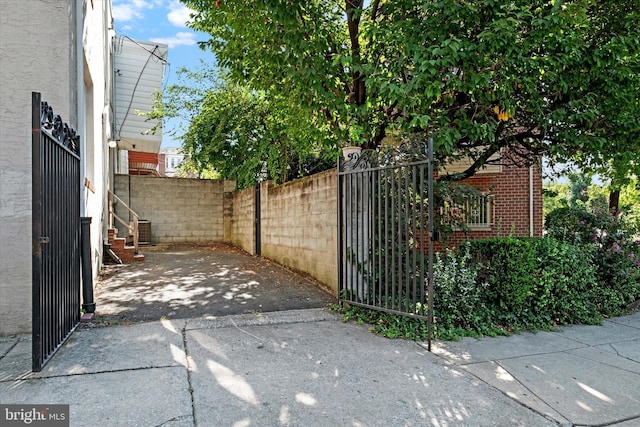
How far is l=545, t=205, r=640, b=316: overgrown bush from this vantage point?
546 centimetres

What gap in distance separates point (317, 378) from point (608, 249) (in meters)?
5.13

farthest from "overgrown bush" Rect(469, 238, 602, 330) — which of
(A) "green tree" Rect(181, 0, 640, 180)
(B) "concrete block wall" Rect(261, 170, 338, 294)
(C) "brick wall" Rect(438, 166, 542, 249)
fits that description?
(C) "brick wall" Rect(438, 166, 542, 249)

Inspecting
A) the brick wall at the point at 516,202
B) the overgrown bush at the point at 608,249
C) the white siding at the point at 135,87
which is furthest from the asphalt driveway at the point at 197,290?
the brick wall at the point at 516,202

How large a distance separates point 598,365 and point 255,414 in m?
3.15

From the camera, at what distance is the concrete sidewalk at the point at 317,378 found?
2.59 metres

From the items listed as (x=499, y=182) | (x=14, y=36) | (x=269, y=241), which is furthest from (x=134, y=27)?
(x=499, y=182)

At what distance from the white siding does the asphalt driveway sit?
5383 mm

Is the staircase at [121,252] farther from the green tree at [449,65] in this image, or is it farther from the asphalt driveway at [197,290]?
the green tree at [449,65]

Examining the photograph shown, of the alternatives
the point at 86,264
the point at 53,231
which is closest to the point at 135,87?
the point at 86,264

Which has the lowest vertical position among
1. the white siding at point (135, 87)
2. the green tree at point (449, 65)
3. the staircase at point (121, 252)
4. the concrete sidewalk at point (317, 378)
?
the concrete sidewalk at point (317, 378)

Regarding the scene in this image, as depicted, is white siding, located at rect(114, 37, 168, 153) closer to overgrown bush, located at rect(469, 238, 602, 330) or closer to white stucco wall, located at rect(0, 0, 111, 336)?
white stucco wall, located at rect(0, 0, 111, 336)

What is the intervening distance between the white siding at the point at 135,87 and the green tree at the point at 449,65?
777 cm

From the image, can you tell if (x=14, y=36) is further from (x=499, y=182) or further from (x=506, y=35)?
(x=499, y=182)

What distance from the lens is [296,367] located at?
130 inches
